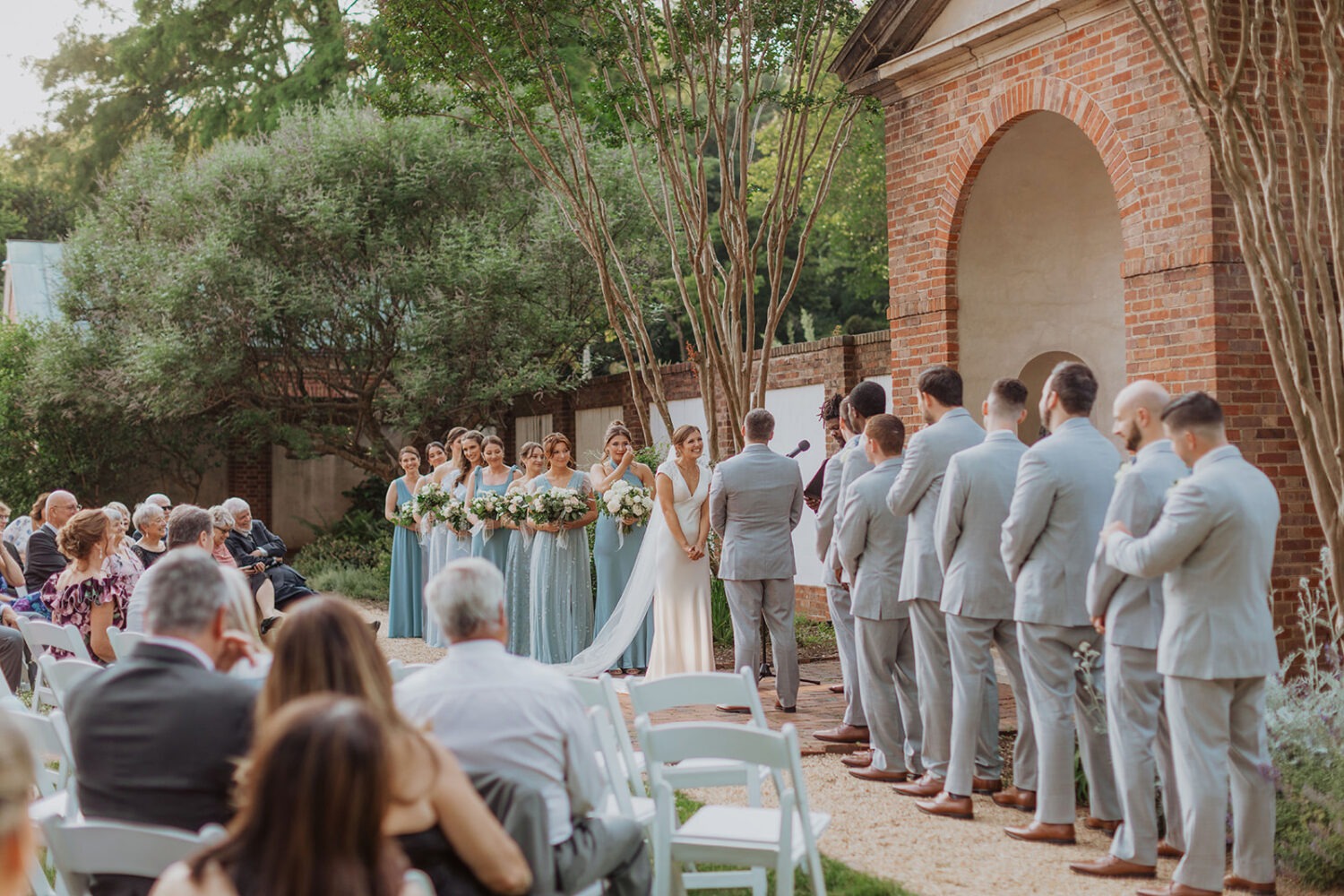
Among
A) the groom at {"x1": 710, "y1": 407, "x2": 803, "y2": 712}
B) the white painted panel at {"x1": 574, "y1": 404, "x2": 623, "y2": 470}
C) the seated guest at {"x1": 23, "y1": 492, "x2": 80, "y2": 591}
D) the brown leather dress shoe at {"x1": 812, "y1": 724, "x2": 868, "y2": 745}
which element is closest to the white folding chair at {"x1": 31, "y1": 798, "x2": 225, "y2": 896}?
the brown leather dress shoe at {"x1": 812, "y1": 724, "x2": 868, "y2": 745}

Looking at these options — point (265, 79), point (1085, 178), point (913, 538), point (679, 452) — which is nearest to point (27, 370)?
point (265, 79)

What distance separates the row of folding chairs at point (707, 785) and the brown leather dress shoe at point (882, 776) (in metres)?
1.85

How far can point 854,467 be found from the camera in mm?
7980

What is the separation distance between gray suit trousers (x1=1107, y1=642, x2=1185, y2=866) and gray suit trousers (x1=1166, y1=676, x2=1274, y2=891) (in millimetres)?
276

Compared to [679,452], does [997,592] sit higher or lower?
lower

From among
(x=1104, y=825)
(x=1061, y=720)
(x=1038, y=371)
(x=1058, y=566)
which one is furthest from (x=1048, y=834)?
(x=1038, y=371)

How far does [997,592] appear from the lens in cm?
646

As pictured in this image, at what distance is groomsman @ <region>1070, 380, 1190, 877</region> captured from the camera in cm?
541

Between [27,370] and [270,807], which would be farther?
[27,370]

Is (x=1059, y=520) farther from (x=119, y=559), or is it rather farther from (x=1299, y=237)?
(x=119, y=559)

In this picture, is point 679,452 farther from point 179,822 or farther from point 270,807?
point 270,807

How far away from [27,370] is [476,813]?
21.3m

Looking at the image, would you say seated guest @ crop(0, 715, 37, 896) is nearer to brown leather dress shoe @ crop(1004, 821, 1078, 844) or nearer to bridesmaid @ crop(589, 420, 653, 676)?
brown leather dress shoe @ crop(1004, 821, 1078, 844)

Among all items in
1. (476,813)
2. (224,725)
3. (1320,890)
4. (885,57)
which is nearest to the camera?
(476,813)
